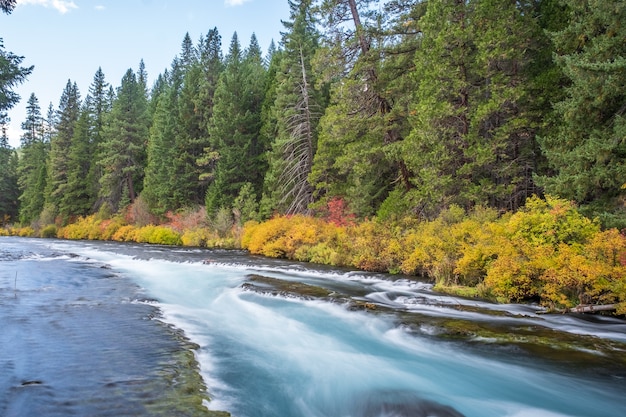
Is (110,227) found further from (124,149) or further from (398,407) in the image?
(398,407)

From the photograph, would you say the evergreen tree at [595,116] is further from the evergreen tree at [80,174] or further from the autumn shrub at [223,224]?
the evergreen tree at [80,174]

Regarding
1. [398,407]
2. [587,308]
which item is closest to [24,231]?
[398,407]

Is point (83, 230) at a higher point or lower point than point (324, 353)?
higher

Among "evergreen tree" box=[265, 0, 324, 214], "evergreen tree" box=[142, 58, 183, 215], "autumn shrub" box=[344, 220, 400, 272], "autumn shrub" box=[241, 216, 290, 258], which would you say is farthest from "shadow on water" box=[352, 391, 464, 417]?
"evergreen tree" box=[142, 58, 183, 215]

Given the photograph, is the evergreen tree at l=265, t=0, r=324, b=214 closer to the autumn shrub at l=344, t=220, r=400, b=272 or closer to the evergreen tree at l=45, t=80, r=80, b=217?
the autumn shrub at l=344, t=220, r=400, b=272

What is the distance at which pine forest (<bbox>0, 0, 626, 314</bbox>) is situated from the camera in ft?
31.6

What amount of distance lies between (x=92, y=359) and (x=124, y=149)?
145 ft

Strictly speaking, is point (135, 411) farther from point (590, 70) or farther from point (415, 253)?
point (590, 70)

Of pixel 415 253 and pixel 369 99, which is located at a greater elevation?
pixel 369 99

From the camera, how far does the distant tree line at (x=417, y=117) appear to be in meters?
10.4

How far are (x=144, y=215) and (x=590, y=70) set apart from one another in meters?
36.1

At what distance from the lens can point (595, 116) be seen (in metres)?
10.5

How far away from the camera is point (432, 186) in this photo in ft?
48.3

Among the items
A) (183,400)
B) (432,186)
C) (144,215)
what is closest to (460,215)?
(432,186)
